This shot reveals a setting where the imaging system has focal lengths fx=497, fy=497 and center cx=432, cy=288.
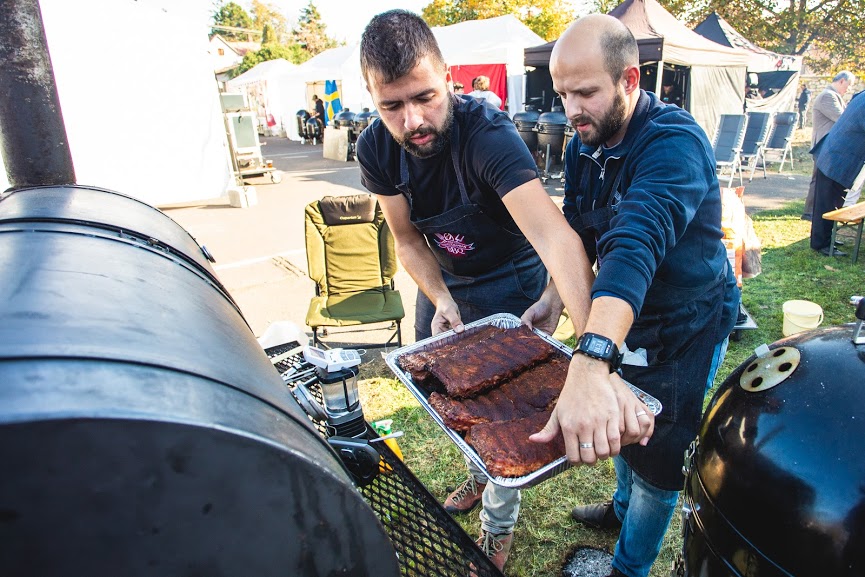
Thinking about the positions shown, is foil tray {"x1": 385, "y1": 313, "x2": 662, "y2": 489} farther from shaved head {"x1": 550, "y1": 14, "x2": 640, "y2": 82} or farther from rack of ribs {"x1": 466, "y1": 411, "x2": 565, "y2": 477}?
shaved head {"x1": 550, "y1": 14, "x2": 640, "y2": 82}

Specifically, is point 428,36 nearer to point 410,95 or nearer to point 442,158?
point 410,95

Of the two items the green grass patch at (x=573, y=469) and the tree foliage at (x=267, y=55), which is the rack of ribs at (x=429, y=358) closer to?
the green grass patch at (x=573, y=469)

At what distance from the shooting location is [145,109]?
370 inches

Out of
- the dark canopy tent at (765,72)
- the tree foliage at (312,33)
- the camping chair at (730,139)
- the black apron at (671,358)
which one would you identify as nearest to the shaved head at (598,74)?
the black apron at (671,358)

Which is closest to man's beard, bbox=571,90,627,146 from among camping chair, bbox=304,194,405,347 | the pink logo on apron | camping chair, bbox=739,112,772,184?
the pink logo on apron

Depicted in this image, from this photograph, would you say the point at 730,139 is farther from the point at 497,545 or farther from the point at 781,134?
the point at 497,545

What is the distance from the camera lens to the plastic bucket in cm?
Answer: 412

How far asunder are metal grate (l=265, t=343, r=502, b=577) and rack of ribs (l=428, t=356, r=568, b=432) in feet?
0.80

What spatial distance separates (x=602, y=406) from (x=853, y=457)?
527mm

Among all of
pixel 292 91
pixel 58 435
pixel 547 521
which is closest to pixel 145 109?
pixel 547 521

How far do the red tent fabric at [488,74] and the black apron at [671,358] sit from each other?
1621 cm

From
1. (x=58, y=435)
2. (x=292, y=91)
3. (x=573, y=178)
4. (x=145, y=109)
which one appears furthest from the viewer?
(x=292, y=91)

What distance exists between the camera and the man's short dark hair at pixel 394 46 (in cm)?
186

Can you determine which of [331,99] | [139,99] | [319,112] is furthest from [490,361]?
[319,112]
